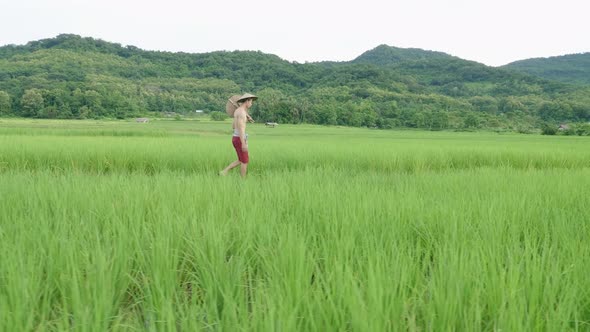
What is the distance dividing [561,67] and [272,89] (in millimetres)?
128207

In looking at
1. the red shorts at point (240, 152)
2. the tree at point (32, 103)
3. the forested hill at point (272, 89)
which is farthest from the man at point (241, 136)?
the tree at point (32, 103)

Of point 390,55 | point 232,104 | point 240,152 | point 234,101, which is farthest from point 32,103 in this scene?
point 390,55

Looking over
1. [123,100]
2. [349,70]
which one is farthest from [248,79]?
[123,100]

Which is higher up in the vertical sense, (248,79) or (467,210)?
(248,79)

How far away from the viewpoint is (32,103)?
46.2m

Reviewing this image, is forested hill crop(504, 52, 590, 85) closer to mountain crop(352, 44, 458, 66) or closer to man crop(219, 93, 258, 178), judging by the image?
mountain crop(352, 44, 458, 66)

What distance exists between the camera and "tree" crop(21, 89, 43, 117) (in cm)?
4619

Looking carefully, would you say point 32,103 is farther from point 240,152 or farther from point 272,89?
point 240,152

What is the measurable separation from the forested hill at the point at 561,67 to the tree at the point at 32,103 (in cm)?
14012

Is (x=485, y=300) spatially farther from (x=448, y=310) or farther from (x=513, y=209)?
(x=513, y=209)

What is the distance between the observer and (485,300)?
1367mm

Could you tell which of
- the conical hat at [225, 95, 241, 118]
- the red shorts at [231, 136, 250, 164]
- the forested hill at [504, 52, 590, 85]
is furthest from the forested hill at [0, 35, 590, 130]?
the forested hill at [504, 52, 590, 85]

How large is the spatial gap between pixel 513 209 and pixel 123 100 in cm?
5378

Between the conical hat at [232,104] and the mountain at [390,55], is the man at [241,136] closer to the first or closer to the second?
the conical hat at [232,104]
